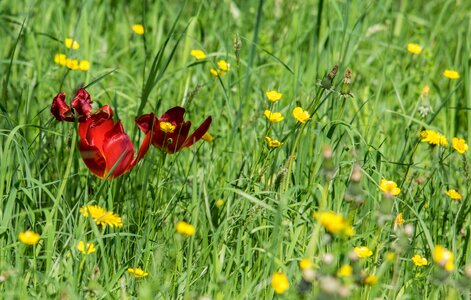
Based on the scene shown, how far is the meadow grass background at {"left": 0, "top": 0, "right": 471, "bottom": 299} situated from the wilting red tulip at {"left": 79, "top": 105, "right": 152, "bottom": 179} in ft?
0.19

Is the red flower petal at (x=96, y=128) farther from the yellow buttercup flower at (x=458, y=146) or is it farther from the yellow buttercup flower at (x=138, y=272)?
the yellow buttercup flower at (x=458, y=146)

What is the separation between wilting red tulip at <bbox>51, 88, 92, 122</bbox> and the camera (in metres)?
2.06

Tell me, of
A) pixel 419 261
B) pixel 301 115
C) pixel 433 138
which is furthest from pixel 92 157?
pixel 433 138

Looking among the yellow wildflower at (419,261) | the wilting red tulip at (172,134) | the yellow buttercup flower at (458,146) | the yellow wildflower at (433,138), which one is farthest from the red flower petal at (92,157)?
the yellow buttercup flower at (458,146)

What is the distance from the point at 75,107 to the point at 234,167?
664 mm

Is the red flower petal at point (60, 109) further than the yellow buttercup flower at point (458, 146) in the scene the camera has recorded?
No

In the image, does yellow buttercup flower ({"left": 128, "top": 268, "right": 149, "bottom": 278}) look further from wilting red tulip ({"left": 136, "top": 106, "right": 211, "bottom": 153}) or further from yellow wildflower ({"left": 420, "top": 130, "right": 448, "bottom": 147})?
yellow wildflower ({"left": 420, "top": 130, "right": 448, "bottom": 147})

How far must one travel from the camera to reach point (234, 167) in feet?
8.52

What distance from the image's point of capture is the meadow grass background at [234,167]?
6.41 ft

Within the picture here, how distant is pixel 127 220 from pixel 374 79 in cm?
166

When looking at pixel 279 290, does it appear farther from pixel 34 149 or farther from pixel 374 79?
pixel 374 79

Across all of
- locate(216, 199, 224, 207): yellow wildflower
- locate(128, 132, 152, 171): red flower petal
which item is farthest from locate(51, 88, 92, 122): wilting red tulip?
locate(216, 199, 224, 207): yellow wildflower

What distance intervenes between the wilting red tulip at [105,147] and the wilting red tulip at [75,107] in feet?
0.19

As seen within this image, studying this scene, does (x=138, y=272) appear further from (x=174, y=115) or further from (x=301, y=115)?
(x=301, y=115)
